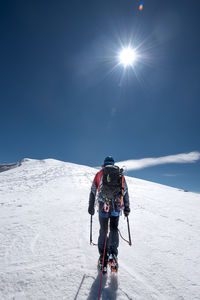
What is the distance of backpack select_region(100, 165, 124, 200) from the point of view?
12.1 ft

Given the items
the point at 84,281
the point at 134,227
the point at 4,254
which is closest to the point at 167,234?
the point at 134,227

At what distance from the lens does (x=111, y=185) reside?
12.1ft

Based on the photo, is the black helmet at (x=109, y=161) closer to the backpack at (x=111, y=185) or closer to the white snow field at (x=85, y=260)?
the backpack at (x=111, y=185)

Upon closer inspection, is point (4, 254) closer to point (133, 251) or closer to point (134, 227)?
point (133, 251)

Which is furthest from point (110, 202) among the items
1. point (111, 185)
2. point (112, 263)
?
point (112, 263)

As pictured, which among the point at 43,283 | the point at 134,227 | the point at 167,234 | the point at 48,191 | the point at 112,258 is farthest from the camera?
the point at 48,191

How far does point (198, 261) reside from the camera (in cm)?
396

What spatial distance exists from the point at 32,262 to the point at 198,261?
459 centimetres

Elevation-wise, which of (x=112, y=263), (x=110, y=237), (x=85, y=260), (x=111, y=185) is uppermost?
(x=111, y=185)

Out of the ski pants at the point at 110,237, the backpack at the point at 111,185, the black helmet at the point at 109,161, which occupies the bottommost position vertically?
the ski pants at the point at 110,237

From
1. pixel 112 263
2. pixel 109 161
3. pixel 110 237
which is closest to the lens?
pixel 112 263

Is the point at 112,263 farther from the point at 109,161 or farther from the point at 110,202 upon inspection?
the point at 109,161

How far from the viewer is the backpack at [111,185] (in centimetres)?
370

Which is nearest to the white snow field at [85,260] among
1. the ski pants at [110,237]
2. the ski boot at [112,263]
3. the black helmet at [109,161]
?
the ski boot at [112,263]
